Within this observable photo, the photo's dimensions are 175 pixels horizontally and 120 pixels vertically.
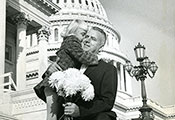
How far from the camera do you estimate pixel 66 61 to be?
14.4 ft

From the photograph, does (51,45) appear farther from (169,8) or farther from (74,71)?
(74,71)

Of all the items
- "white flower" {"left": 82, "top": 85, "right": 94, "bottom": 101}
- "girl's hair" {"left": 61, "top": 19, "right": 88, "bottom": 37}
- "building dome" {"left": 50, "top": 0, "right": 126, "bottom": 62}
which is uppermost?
"building dome" {"left": 50, "top": 0, "right": 126, "bottom": 62}

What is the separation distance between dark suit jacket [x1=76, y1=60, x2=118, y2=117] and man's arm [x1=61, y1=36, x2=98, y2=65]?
0.11 meters

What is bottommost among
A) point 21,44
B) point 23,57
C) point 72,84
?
point 72,84

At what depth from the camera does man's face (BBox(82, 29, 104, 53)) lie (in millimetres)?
4484

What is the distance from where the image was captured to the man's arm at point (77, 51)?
4.34 meters

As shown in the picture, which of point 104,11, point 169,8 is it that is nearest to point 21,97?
point 169,8

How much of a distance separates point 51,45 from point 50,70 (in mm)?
67945

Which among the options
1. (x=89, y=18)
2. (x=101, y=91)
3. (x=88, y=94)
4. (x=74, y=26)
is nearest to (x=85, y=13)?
(x=89, y=18)

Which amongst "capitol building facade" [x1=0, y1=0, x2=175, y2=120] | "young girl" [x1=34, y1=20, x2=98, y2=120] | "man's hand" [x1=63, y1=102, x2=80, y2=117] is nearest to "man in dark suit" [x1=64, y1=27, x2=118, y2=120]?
"man's hand" [x1=63, y1=102, x2=80, y2=117]

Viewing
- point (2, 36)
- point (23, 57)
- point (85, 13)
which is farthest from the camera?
point (85, 13)

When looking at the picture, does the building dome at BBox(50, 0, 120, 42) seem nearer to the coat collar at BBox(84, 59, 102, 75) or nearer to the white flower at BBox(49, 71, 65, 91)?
the coat collar at BBox(84, 59, 102, 75)

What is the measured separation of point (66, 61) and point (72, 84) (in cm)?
31

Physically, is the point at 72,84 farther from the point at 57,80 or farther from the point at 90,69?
the point at 90,69
